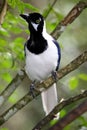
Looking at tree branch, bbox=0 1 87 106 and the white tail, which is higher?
tree branch, bbox=0 1 87 106

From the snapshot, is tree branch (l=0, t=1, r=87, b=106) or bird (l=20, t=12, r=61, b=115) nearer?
tree branch (l=0, t=1, r=87, b=106)

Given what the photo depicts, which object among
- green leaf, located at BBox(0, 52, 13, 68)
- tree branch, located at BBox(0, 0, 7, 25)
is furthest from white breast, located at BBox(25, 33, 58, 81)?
tree branch, located at BBox(0, 0, 7, 25)

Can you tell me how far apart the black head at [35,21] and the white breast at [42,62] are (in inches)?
3.8

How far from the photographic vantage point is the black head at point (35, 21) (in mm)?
1887

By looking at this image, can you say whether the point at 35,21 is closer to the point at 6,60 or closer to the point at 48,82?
the point at 6,60

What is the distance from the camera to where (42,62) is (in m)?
1.97

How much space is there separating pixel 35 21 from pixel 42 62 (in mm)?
193

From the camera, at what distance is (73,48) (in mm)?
3998

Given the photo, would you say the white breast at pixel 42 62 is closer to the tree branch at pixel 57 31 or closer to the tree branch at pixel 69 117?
the tree branch at pixel 57 31

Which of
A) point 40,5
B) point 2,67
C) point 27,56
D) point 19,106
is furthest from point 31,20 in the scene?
point 40,5

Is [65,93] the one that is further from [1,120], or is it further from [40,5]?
[1,120]

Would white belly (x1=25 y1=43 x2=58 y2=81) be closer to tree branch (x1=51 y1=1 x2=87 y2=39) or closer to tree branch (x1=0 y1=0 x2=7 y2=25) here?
tree branch (x1=51 y1=1 x2=87 y2=39)

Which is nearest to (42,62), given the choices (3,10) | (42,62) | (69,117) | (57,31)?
(42,62)

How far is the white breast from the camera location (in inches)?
76.9
